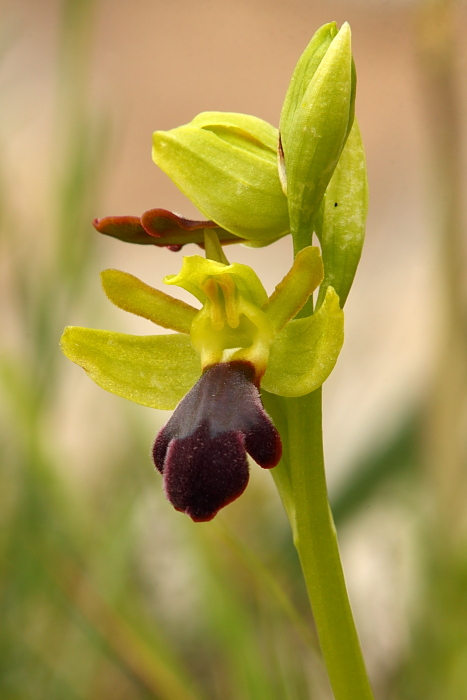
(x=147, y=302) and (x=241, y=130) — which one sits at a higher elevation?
(x=241, y=130)

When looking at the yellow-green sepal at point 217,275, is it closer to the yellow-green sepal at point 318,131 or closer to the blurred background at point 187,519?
the yellow-green sepal at point 318,131

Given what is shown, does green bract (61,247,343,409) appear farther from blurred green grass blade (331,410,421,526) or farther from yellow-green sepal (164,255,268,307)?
blurred green grass blade (331,410,421,526)

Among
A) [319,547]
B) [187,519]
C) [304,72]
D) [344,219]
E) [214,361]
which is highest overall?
[304,72]

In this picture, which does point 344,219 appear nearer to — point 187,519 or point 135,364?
point 135,364

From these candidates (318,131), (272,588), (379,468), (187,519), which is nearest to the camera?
(318,131)

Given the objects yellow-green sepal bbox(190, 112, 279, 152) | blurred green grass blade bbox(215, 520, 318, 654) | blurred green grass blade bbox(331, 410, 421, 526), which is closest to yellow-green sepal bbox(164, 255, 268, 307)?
yellow-green sepal bbox(190, 112, 279, 152)

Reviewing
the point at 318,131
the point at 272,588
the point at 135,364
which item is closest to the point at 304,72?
the point at 318,131
